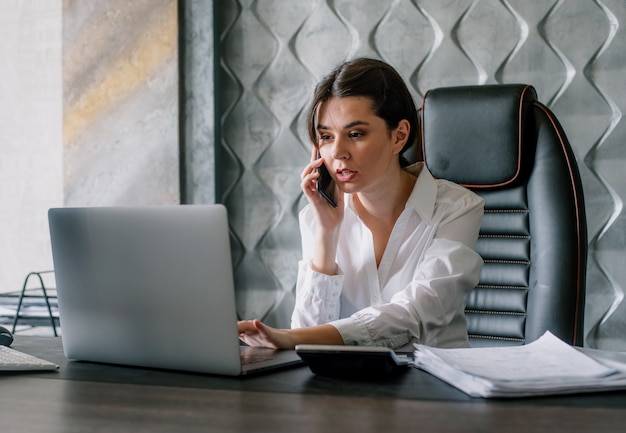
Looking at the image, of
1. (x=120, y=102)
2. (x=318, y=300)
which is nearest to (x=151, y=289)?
(x=318, y=300)

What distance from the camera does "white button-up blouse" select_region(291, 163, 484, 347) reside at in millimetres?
1514

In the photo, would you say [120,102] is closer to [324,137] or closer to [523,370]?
[324,137]

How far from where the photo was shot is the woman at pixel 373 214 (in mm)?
1668

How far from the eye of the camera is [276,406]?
89 centimetres

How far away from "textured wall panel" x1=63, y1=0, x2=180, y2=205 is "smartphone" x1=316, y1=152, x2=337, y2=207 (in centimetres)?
78

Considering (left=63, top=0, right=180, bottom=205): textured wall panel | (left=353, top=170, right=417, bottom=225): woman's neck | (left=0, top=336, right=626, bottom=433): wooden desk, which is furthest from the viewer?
(left=63, top=0, right=180, bottom=205): textured wall panel

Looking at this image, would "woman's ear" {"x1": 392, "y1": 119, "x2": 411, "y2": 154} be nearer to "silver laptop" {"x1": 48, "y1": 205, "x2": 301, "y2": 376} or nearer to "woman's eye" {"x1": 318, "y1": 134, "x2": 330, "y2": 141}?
"woman's eye" {"x1": 318, "y1": 134, "x2": 330, "y2": 141}

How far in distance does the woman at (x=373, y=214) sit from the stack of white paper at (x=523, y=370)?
1.55ft

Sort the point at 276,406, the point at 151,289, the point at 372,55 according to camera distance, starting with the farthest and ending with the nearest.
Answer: the point at 372,55, the point at 151,289, the point at 276,406

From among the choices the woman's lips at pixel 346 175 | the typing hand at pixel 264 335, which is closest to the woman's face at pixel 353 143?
the woman's lips at pixel 346 175

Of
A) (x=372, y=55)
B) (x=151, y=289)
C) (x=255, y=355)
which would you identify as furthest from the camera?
(x=372, y=55)

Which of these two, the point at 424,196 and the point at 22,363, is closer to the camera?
the point at 22,363

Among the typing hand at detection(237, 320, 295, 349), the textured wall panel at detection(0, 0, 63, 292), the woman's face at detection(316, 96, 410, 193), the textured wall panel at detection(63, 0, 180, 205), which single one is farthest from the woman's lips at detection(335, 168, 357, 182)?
the textured wall panel at detection(0, 0, 63, 292)

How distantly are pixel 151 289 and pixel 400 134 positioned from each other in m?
0.89
